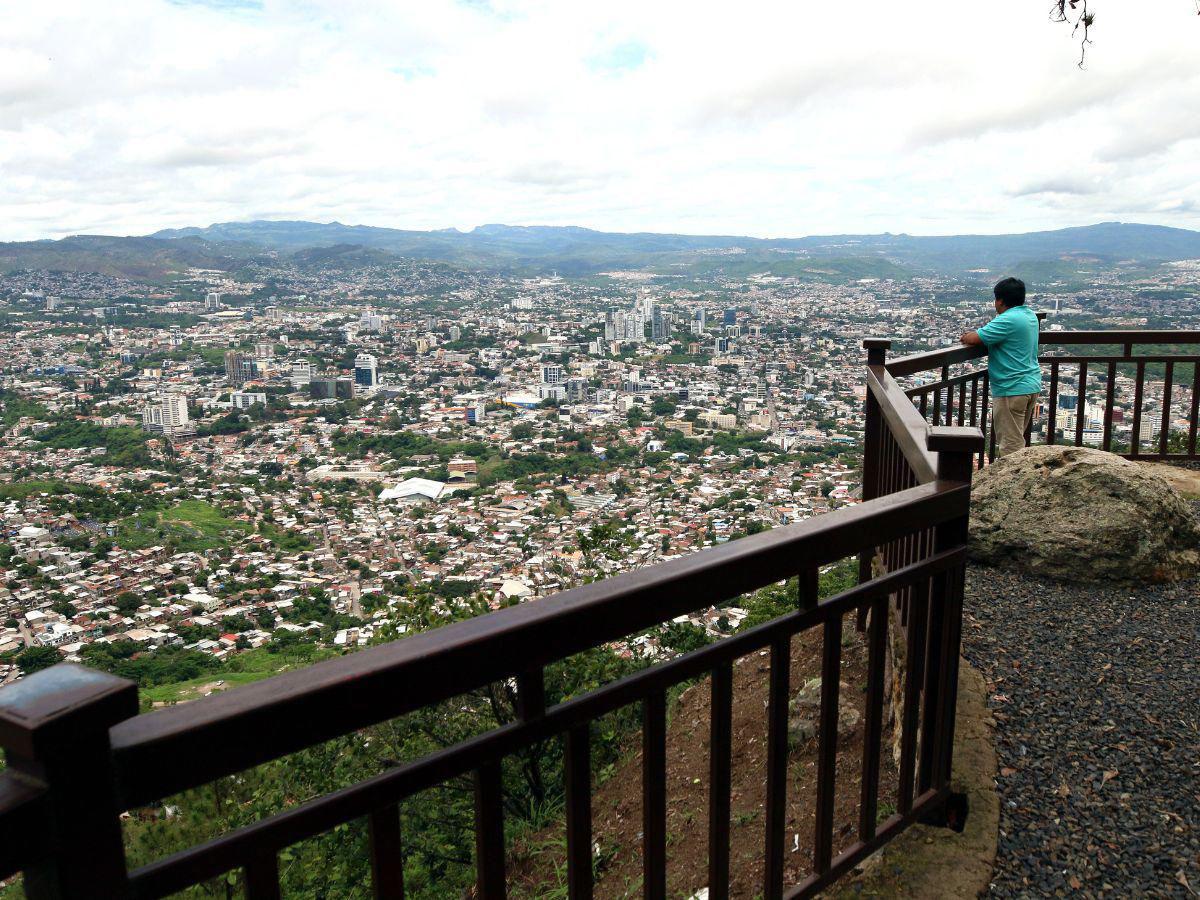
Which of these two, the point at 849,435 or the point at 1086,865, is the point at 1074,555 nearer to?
the point at 1086,865

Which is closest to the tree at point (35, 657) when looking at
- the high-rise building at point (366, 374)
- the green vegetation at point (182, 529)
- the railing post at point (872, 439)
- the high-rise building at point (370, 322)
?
the green vegetation at point (182, 529)

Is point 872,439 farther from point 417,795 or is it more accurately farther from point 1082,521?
point 417,795

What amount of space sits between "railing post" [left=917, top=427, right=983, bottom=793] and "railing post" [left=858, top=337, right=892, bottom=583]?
1629 mm

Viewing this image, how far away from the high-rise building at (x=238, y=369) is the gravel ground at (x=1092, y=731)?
163 feet

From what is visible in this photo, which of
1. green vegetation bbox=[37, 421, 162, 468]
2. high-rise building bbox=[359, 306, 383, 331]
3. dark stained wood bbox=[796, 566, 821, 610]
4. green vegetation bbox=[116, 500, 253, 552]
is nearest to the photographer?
dark stained wood bbox=[796, 566, 821, 610]

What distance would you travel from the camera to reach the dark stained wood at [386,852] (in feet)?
4.11

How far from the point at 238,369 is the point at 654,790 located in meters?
53.3

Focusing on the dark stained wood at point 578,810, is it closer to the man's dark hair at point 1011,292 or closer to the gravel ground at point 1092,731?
the gravel ground at point 1092,731

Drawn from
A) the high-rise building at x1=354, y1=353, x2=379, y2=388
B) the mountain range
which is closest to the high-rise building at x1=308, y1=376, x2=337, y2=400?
the high-rise building at x1=354, y1=353, x2=379, y2=388

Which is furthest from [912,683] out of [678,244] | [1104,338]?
[678,244]

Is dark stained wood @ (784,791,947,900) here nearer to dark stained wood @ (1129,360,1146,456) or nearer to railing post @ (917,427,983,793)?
railing post @ (917,427,983,793)

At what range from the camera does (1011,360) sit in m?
6.04

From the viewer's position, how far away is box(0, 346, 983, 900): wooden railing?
93 cm

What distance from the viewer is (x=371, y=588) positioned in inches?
652
